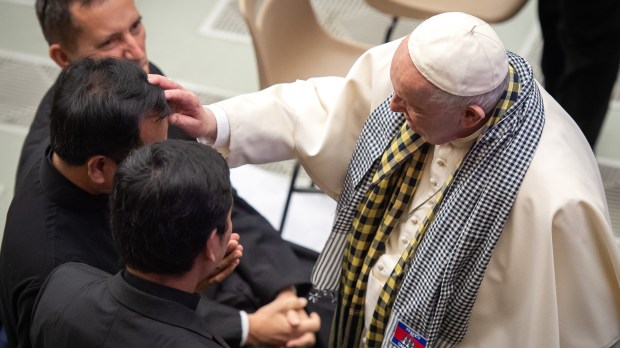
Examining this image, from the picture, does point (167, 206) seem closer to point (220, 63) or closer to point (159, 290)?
point (159, 290)

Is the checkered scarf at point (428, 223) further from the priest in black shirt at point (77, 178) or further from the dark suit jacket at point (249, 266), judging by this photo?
the priest in black shirt at point (77, 178)

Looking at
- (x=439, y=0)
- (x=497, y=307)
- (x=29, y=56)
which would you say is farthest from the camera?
(x=29, y=56)

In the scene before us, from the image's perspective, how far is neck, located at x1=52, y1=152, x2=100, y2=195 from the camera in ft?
6.93

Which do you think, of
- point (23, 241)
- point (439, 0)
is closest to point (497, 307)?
point (23, 241)

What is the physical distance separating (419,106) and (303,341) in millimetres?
720

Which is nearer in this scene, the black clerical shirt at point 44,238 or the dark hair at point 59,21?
the black clerical shirt at point 44,238

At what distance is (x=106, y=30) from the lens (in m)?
2.66

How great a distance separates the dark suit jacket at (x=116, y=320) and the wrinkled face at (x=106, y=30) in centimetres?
101

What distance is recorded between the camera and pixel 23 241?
7.02ft

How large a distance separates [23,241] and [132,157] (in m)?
0.55

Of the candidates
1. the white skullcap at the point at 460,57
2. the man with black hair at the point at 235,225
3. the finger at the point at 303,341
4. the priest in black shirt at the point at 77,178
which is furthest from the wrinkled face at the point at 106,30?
the white skullcap at the point at 460,57

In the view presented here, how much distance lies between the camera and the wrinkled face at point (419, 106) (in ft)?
6.34

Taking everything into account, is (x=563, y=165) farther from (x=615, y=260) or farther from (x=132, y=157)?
(x=132, y=157)

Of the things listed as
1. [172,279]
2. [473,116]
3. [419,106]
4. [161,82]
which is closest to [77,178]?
[161,82]
